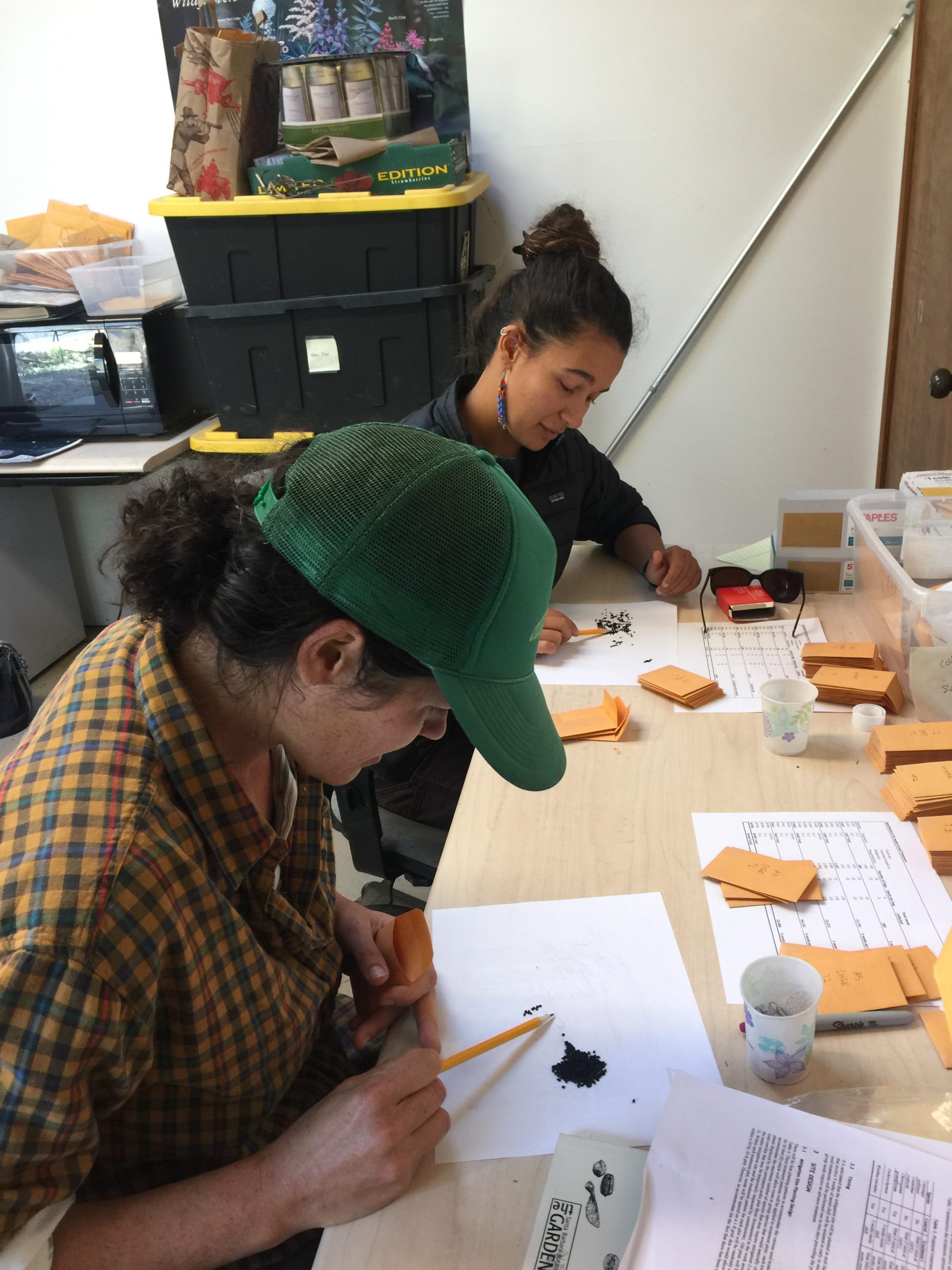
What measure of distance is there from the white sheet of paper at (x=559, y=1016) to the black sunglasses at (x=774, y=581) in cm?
86

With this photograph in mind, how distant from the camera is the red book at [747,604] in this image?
5.56 ft

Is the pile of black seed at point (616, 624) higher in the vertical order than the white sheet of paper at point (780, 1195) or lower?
lower

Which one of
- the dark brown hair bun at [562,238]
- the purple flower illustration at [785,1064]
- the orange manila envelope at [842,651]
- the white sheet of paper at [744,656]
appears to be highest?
the dark brown hair bun at [562,238]

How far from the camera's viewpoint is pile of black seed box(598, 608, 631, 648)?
1681 mm

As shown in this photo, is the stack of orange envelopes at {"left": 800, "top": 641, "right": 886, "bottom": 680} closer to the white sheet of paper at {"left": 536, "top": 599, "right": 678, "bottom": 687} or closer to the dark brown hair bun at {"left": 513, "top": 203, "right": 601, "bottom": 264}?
the white sheet of paper at {"left": 536, "top": 599, "right": 678, "bottom": 687}

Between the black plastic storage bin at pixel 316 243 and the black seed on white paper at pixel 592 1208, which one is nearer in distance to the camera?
the black seed on white paper at pixel 592 1208

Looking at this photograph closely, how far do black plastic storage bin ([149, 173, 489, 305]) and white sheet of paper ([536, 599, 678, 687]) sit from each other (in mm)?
1048

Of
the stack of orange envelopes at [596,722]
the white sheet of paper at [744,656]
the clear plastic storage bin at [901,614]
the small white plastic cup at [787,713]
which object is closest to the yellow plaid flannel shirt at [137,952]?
the stack of orange envelopes at [596,722]

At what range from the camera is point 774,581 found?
1.75m

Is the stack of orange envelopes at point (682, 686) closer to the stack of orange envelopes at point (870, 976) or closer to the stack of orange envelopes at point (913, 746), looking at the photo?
the stack of orange envelopes at point (913, 746)

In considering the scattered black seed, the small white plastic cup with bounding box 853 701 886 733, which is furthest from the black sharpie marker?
the scattered black seed

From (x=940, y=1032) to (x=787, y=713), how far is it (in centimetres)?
48

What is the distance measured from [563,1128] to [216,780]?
0.40 m

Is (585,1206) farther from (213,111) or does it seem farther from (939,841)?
(213,111)
